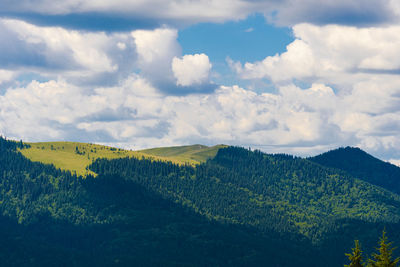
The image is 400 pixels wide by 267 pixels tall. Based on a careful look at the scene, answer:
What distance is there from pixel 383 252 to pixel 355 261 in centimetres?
303

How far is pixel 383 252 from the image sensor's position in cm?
5819

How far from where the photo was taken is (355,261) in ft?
197
